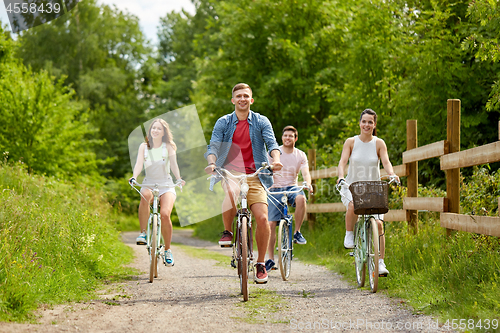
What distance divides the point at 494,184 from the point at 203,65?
57.7ft

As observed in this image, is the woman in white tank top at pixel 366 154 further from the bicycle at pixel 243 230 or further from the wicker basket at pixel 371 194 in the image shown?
the bicycle at pixel 243 230

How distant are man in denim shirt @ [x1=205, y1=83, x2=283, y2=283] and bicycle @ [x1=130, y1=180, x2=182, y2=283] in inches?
52.1

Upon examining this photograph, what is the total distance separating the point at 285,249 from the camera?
22.7 feet

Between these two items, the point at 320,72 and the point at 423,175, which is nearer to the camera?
→ the point at 423,175

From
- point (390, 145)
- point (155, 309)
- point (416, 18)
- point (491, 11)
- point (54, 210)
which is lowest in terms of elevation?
point (155, 309)

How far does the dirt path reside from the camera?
3.98 meters

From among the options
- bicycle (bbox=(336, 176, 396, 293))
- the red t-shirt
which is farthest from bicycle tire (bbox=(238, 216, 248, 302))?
bicycle (bbox=(336, 176, 396, 293))

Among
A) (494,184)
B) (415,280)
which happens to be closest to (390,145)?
(494,184)

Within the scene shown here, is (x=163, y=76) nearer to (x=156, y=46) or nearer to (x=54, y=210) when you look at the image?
(x=156, y=46)

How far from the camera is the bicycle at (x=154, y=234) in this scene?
6.45 metres

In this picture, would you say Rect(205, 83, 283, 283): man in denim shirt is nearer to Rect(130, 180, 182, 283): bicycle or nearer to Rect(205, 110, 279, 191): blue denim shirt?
Rect(205, 110, 279, 191): blue denim shirt

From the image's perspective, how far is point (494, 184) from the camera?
6953 millimetres

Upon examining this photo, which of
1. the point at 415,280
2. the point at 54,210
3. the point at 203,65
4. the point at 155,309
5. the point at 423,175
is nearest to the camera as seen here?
the point at 155,309

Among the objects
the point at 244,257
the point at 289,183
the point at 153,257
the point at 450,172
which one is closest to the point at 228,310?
the point at 244,257
